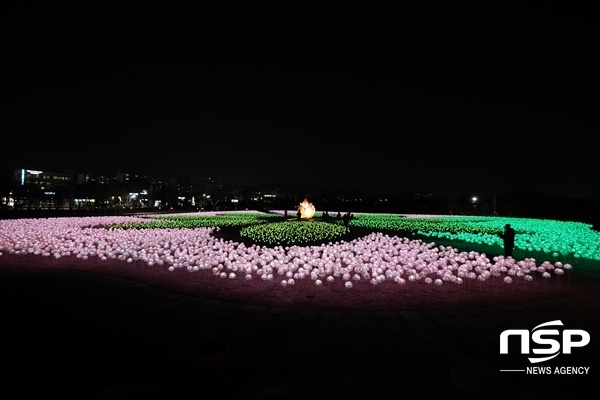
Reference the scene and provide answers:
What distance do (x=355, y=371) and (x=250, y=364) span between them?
1206mm

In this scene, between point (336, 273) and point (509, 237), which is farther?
point (509, 237)

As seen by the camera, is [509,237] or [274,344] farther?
[509,237]

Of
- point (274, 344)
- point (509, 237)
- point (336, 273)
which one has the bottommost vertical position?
point (274, 344)

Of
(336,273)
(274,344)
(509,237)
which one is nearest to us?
(274,344)

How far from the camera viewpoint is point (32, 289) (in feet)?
24.4

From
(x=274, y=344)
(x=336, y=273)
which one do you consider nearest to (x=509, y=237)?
(x=336, y=273)

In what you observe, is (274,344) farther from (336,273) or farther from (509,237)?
(509,237)

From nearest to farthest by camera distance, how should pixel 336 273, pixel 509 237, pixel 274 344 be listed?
pixel 274 344, pixel 336 273, pixel 509 237

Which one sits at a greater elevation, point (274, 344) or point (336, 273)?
point (336, 273)

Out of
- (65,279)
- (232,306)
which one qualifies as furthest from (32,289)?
(232,306)

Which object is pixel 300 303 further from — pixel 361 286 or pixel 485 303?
pixel 485 303

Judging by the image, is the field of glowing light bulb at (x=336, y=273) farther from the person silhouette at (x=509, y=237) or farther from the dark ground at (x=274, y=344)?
the person silhouette at (x=509, y=237)

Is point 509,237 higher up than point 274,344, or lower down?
higher up

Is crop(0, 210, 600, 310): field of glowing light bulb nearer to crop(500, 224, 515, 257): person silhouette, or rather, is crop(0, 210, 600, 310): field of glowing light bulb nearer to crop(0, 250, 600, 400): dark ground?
crop(0, 250, 600, 400): dark ground
